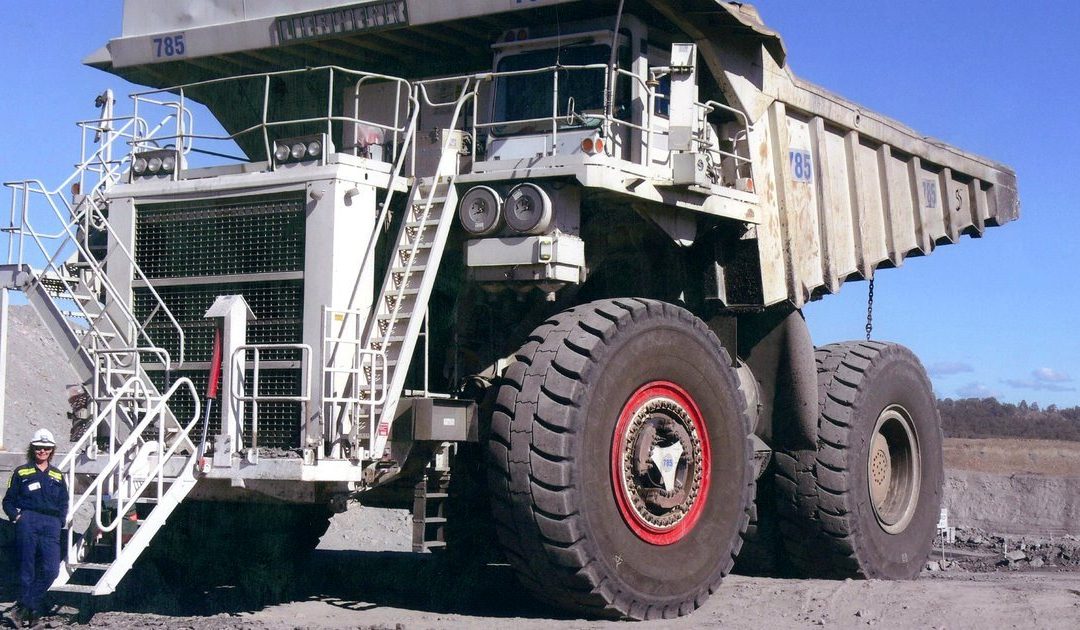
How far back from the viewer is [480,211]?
9.12 metres

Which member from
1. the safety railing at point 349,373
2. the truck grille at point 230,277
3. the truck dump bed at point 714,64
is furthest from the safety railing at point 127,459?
the truck dump bed at point 714,64

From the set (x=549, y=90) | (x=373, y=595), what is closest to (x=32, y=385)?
(x=373, y=595)

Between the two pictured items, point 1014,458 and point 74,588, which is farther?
point 1014,458

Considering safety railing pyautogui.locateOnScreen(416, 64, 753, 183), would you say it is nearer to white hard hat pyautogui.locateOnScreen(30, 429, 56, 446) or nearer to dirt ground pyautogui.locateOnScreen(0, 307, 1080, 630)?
dirt ground pyautogui.locateOnScreen(0, 307, 1080, 630)

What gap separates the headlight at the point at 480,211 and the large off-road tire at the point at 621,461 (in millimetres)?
803

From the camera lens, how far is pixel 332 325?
8.84 m

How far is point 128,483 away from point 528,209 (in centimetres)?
323

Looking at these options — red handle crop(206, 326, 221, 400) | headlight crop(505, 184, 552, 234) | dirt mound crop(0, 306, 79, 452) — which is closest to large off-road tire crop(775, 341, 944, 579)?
headlight crop(505, 184, 552, 234)

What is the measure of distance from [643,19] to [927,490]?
20.5 feet

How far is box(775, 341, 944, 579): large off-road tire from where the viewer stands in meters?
12.2

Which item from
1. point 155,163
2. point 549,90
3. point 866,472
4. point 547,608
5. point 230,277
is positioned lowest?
point 547,608

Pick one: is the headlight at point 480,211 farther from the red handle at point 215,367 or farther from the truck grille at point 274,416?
the red handle at point 215,367

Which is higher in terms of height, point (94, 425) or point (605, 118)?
point (605, 118)

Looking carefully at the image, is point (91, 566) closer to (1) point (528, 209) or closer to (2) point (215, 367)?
(2) point (215, 367)
